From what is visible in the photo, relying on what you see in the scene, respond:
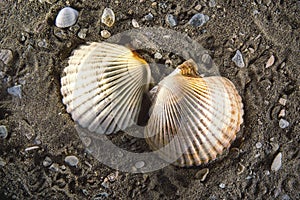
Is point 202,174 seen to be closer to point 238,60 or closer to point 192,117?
point 192,117

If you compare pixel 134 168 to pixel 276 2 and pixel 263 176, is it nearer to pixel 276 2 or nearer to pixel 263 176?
pixel 263 176

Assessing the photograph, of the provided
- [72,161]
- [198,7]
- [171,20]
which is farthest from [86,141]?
[198,7]

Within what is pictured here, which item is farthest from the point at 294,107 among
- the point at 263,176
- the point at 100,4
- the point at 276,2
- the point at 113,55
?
the point at 100,4

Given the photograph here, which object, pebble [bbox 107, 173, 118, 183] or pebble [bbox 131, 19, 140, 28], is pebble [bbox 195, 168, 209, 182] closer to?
pebble [bbox 107, 173, 118, 183]

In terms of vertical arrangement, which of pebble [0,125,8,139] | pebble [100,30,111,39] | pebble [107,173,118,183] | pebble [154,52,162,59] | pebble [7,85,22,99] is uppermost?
pebble [100,30,111,39]

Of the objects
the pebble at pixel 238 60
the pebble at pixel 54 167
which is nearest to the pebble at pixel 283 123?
the pebble at pixel 238 60

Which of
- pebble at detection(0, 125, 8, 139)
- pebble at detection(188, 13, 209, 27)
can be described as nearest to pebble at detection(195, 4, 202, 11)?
pebble at detection(188, 13, 209, 27)

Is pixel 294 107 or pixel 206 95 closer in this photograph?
pixel 206 95
